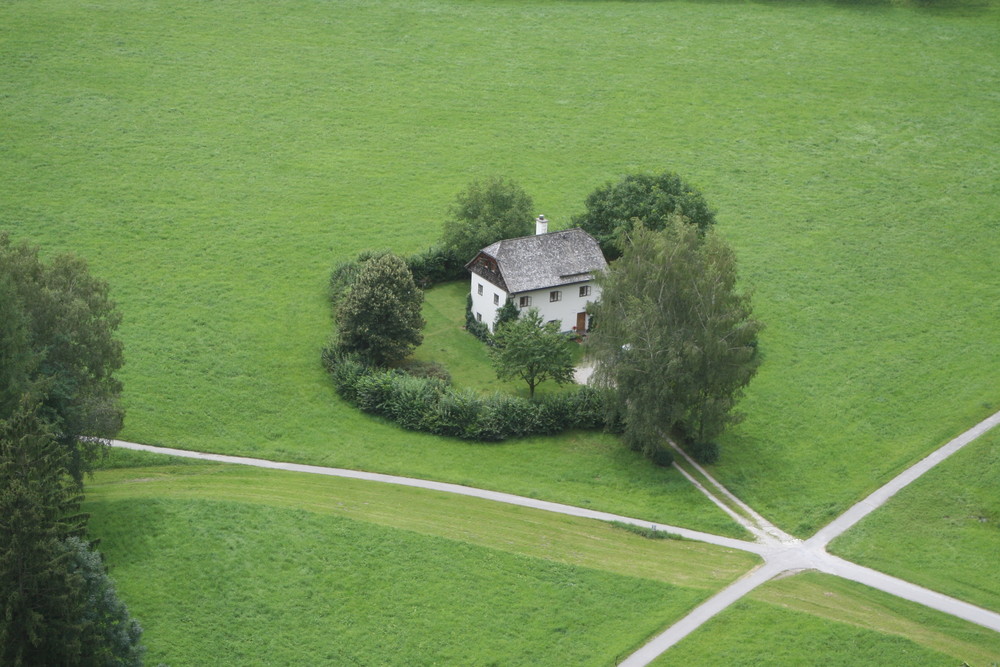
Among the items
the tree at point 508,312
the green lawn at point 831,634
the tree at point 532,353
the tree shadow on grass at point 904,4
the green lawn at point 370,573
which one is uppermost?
the tree shadow on grass at point 904,4

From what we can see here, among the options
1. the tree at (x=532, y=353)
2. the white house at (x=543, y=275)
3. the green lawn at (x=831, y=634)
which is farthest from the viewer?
the white house at (x=543, y=275)

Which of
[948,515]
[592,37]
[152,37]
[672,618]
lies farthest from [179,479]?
[592,37]

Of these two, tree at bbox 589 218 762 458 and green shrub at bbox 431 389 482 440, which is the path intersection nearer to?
tree at bbox 589 218 762 458

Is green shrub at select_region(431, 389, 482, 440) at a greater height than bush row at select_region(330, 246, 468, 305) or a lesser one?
lesser

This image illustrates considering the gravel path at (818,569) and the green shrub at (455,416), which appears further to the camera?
the green shrub at (455,416)

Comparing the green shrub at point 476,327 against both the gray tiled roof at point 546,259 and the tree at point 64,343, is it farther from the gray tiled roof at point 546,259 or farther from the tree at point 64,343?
the tree at point 64,343

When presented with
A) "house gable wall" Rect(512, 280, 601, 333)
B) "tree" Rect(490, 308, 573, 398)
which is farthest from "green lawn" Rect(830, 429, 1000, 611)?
"house gable wall" Rect(512, 280, 601, 333)

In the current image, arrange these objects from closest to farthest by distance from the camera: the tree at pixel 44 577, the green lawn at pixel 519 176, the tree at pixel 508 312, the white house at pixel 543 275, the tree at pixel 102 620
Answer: the tree at pixel 44 577 → the tree at pixel 102 620 → the green lawn at pixel 519 176 → the tree at pixel 508 312 → the white house at pixel 543 275

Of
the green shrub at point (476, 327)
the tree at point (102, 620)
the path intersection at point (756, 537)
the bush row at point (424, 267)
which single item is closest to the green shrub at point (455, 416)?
the path intersection at point (756, 537)
